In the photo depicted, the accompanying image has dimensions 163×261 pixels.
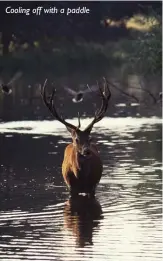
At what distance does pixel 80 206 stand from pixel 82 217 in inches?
34.3

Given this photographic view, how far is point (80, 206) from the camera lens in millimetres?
16375

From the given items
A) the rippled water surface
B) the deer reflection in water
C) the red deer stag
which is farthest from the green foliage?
the deer reflection in water

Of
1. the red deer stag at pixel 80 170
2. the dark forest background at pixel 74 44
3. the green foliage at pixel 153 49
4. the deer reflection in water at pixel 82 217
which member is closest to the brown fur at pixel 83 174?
the red deer stag at pixel 80 170

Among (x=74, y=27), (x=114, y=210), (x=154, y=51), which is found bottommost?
(x=114, y=210)

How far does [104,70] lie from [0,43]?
713cm

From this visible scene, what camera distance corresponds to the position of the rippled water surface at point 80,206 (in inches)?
516

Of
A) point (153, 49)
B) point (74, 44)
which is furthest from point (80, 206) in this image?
point (74, 44)

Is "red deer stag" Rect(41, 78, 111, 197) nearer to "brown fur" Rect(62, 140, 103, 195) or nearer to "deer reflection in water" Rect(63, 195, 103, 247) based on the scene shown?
"brown fur" Rect(62, 140, 103, 195)

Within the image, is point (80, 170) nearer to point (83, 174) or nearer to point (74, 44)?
point (83, 174)

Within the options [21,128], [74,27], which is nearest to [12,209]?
[21,128]

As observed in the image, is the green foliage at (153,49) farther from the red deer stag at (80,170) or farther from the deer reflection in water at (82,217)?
the deer reflection in water at (82,217)

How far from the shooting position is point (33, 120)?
30578mm

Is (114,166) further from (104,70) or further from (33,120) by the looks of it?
(104,70)

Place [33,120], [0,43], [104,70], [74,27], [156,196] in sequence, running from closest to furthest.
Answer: [156,196], [33,120], [0,43], [104,70], [74,27]
